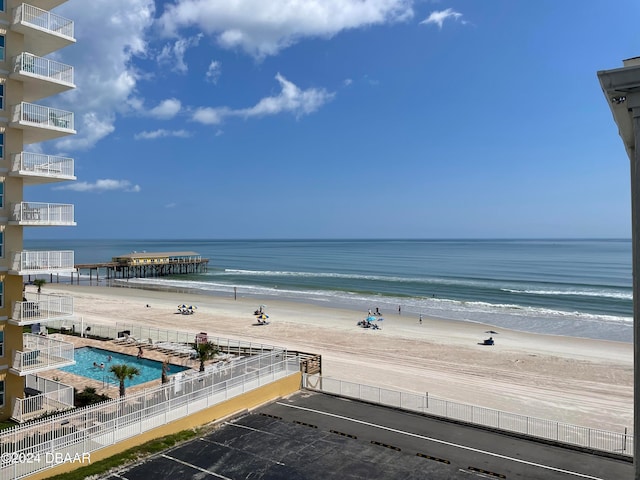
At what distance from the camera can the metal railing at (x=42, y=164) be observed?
16.5 m

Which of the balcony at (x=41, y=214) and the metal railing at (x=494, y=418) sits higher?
the balcony at (x=41, y=214)

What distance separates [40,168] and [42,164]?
0.18 m

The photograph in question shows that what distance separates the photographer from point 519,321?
46.9m

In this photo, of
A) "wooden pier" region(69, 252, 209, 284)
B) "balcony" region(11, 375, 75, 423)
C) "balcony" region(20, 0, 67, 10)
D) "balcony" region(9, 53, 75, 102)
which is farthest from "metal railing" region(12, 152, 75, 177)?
"wooden pier" region(69, 252, 209, 284)

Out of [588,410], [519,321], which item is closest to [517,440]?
[588,410]

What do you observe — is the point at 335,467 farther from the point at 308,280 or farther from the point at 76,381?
the point at 308,280

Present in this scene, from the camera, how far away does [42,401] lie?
17.2 meters

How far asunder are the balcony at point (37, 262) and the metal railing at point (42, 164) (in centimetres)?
294

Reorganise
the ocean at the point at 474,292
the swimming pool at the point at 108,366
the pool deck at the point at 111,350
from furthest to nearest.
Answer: the ocean at the point at 474,292
the swimming pool at the point at 108,366
the pool deck at the point at 111,350

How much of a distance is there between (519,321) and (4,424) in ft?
144

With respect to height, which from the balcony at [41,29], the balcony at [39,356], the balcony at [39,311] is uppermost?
the balcony at [41,29]

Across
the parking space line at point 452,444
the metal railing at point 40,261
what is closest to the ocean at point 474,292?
the parking space line at point 452,444

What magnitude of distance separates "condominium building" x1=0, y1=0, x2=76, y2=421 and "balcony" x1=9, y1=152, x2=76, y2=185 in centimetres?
3

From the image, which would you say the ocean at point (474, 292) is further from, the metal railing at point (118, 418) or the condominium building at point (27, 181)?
the condominium building at point (27, 181)
